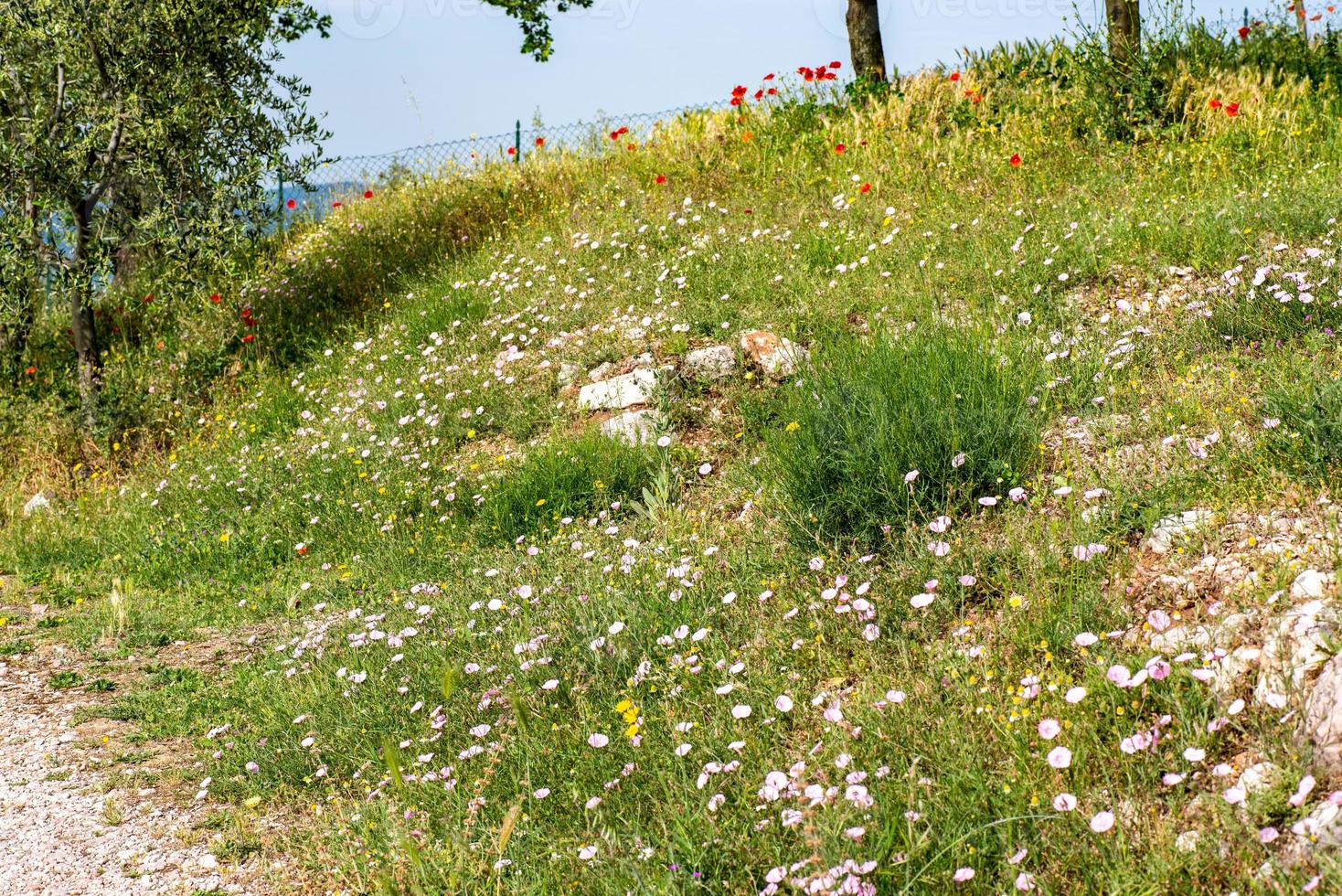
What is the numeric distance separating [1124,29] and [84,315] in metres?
11.3

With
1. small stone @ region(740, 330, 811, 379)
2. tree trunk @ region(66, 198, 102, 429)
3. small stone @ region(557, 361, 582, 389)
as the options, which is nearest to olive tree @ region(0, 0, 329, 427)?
tree trunk @ region(66, 198, 102, 429)

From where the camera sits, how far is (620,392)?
739 cm

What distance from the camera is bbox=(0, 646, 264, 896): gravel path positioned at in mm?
3879

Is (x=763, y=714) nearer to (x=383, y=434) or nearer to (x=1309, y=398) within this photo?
(x=1309, y=398)

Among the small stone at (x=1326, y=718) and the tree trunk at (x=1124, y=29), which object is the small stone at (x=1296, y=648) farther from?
the tree trunk at (x=1124, y=29)

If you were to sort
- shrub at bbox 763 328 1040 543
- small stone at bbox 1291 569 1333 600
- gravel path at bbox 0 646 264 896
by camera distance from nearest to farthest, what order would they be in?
small stone at bbox 1291 569 1333 600 < gravel path at bbox 0 646 264 896 < shrub at bbox 763 328 1040 543

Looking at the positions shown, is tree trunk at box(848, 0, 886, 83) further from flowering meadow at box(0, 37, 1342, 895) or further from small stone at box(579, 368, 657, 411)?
small stone at box(579, 368, 657, 411)

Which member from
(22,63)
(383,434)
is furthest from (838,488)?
(22,63)

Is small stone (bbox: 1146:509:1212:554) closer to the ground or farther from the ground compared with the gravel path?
farther from the ground

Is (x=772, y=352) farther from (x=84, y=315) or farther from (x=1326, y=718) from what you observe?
(x=84, y=315)

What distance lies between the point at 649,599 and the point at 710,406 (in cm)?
281

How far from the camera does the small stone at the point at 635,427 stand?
6809 millimetres

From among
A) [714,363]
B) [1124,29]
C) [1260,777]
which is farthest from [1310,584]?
[1124,29]

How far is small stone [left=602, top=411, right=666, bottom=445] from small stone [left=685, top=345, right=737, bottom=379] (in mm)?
522
